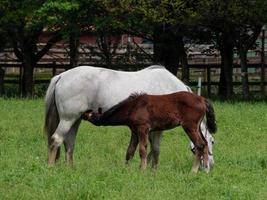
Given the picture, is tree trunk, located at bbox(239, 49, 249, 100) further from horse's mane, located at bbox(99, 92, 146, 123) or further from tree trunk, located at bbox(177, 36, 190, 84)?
horse's mane, located at bbox(99, 92, 146, 123)

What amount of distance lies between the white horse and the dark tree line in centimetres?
1152

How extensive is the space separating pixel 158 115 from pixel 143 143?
506 mm

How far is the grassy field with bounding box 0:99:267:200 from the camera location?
828cm

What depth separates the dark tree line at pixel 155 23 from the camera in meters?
23.4

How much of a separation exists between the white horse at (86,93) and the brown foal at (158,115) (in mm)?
624

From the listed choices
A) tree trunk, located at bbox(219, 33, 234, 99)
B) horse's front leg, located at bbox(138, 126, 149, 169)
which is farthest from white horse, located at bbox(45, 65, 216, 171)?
tree trunk, located at bbox(219, 33, 234, 99)

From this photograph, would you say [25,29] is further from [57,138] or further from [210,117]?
[210,117]

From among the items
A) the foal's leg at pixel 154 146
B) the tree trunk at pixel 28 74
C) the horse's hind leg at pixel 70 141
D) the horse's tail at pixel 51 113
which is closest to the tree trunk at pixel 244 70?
the tree trunk at pixel 28 74

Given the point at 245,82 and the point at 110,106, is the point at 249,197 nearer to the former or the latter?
the point at 110,106

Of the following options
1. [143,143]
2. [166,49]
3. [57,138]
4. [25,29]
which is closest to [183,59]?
[166,49]

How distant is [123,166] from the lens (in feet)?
35.6

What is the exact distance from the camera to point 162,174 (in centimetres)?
980

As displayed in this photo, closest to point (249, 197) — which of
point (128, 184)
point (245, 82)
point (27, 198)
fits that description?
point (128, 184)

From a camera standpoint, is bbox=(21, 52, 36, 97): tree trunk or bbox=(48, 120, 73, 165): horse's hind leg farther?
bbox=(21, 52, 36, 97): tree trunk
